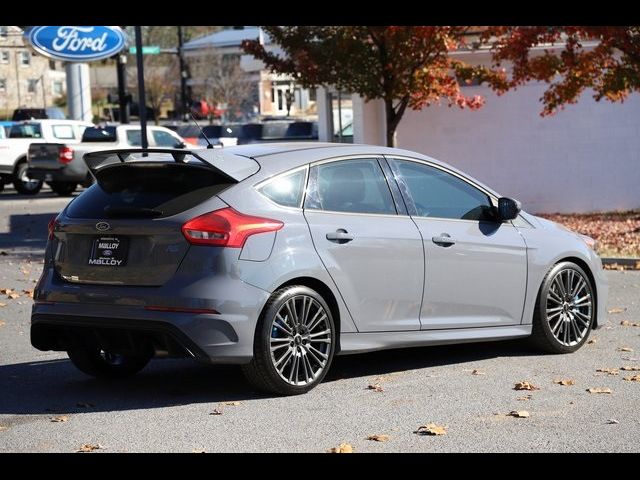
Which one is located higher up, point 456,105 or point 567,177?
point 456,105

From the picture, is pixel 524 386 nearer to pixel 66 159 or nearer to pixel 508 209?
pixel 508 209

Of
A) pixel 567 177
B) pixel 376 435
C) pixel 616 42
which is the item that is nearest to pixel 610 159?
pixel 567 177

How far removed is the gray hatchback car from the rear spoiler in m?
0.01

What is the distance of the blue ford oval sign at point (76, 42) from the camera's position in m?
35.5

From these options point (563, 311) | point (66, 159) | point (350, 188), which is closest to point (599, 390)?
point (563, 311)

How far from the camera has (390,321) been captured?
802cm

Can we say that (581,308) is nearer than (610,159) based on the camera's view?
Yes

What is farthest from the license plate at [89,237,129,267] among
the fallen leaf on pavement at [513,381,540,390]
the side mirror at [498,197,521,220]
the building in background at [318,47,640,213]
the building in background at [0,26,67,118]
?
the building in background at [0,26,67,118]

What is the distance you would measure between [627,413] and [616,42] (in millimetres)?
12223

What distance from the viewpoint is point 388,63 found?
21.7 metres

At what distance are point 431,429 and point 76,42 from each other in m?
31.6

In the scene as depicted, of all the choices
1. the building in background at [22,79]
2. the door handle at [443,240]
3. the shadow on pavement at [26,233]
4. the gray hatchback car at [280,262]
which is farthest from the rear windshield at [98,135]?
the building in background at [22,79]

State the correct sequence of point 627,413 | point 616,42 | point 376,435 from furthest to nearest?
point 616,42 → point 627,413 → point 376,435
